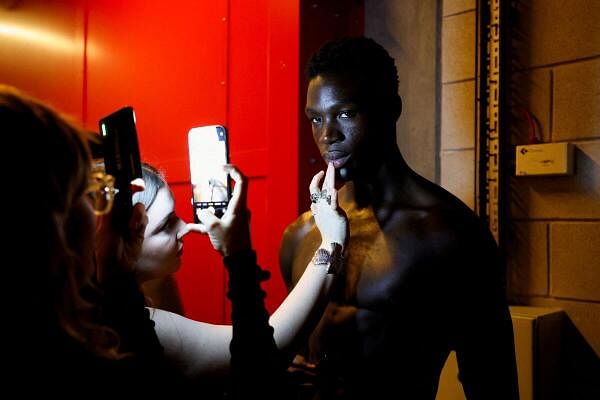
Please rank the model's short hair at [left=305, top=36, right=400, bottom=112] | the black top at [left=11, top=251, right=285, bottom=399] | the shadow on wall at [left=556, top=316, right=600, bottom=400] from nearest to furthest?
the black top at [left=11, top=251, right=285, bottom=399] < the model's short hair at [left=305, top=36, right=400, bottom=112] < the shadow on wall at [left=556, top=316, right=600, bottom=400]

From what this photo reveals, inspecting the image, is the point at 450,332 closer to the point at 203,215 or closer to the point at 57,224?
the point at 203,215

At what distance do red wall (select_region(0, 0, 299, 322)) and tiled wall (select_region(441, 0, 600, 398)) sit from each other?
580mm

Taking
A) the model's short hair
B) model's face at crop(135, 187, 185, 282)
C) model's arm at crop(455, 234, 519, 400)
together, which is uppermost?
the model's short hair

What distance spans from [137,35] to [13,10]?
1.21 meters

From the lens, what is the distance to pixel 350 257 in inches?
50.6

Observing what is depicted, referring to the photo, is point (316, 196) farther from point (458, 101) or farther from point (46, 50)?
point (46, 50)

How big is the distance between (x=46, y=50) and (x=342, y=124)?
8.59 feet

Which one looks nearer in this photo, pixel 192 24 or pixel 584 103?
pixel 584 103

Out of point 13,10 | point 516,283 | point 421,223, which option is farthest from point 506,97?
point 13,10

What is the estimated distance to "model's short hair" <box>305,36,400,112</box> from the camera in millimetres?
1266

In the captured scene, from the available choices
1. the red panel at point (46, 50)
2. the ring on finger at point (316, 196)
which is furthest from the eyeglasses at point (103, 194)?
the red panel at point (46, 50)

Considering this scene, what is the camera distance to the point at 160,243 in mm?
1188

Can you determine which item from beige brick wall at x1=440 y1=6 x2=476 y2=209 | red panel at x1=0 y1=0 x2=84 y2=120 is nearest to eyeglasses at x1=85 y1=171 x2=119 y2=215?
beige brick wall at x1=440 y1=6 x2=476 y2=209

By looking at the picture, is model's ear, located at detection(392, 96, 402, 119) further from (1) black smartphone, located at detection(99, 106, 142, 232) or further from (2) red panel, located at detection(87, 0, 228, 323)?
(2) red panel, located at detection(87, 0, 228, 323)
